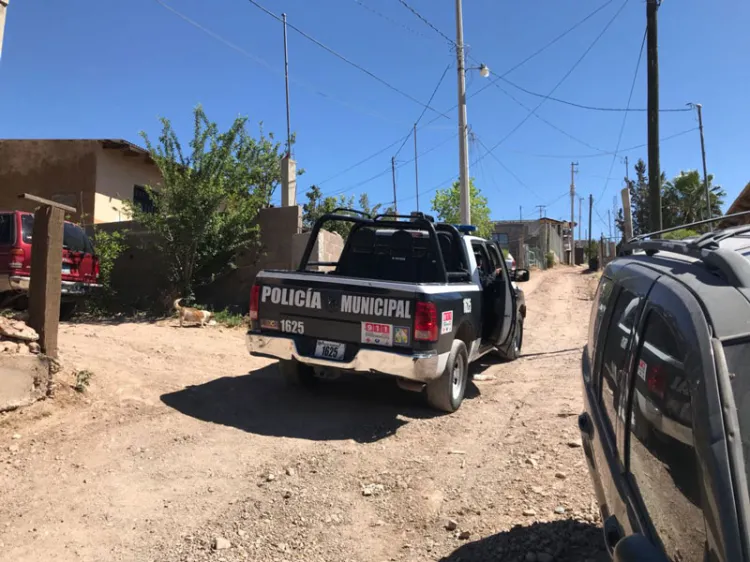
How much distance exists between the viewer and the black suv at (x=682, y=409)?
1363 mm

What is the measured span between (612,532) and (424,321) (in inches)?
121

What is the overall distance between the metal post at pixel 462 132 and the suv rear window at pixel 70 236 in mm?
8539

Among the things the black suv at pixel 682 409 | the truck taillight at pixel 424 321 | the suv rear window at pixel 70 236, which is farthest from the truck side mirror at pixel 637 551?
the suv rear window at pixel 70 236

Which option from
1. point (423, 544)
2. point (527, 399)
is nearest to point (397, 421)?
point (527, 399)

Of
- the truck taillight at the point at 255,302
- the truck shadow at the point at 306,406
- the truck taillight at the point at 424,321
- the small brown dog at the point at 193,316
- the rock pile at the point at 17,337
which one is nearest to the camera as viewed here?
the rock pile at the point at 17,337

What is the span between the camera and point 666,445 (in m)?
1.67

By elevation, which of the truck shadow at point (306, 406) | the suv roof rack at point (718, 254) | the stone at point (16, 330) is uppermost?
the suv roof rack at point (718, 254)

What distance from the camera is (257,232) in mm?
11609

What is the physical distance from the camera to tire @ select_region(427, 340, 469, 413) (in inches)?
217

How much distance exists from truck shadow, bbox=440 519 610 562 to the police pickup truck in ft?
6.41

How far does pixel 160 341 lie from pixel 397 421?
444cm

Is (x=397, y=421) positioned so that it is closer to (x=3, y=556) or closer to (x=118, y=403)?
(x=118, y=403)

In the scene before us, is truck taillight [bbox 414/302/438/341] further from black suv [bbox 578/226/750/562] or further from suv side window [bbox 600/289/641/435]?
black suv [bbox 578/226/750/562]

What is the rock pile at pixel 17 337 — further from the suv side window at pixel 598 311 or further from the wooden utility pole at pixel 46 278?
the suv side window at pixel 598 311
